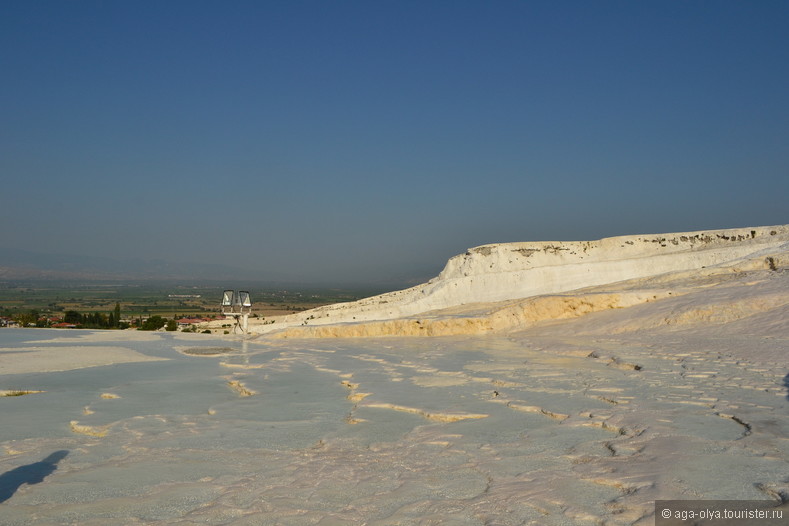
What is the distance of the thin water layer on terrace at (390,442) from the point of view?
148 inches

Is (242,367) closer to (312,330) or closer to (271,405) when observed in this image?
(271,405)

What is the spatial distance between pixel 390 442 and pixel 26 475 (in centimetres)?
287

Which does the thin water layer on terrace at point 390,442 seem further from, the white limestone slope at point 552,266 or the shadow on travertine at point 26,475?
the white limestone slope at point 552,266

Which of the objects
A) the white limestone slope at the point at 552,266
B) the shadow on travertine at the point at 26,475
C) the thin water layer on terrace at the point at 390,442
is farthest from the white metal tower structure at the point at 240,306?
the shadow on travertine at the point at 26,475

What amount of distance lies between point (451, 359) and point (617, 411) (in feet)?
16.4

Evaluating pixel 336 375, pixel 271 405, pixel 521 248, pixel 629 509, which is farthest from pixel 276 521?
pixel 521 248

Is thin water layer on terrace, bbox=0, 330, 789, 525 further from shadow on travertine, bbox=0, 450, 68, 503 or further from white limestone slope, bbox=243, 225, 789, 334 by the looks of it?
white limestone slope, bbox=243, 225, 789, 334

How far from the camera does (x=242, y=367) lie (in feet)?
33.5

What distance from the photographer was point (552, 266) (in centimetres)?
2597

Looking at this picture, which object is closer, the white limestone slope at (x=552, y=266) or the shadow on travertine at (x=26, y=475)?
the shadow on travertine at (x=26, y=475)

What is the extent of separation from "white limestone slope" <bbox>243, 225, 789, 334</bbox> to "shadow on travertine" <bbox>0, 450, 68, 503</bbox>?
18.1 m

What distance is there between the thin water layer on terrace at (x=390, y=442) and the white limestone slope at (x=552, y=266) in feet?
47.9

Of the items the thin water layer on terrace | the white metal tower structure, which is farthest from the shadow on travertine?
the white metal tower structure

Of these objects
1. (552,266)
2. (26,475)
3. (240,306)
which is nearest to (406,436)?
(26,475)
